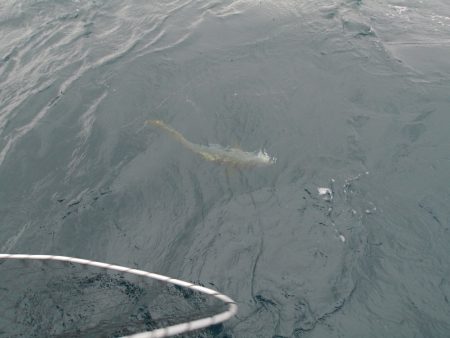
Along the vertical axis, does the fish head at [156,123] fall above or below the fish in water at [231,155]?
above

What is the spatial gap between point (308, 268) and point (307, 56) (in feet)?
27.0

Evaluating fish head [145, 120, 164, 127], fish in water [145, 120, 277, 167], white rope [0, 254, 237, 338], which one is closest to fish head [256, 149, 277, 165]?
fish in water [145, 120, 277, 167]

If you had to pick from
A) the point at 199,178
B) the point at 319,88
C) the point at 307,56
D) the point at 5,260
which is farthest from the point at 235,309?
the point at 307,56

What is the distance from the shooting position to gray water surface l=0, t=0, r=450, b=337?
7570 millimetres

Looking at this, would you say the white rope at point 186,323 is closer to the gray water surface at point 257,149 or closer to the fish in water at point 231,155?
the gray water surface at point 257,149

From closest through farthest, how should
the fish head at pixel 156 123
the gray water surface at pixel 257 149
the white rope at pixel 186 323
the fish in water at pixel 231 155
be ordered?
1. the white rope at pixel 186 323
2. the gray water surface at pixel 257 149
3. the fish in water at pixel 231 155
4. the fish head at pixel 156 123

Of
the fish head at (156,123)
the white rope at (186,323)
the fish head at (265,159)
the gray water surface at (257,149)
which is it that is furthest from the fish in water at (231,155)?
the white rope at (186,323)

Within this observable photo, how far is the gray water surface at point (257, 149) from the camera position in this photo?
757 cm

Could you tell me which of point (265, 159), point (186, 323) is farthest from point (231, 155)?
point (186, 323)

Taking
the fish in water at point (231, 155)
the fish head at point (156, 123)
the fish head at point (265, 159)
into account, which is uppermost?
the fish head at point (156, 123)

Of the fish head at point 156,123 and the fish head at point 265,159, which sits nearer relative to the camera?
the fish head at point 265,159

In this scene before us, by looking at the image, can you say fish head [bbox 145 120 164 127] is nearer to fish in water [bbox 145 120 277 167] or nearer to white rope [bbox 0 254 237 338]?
fish in water [bbox 145 120 277 167]

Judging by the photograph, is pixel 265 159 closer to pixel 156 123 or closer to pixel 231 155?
pixel 231 155

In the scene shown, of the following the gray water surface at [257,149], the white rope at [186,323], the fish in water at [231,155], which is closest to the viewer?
the white rope at [186,323]
